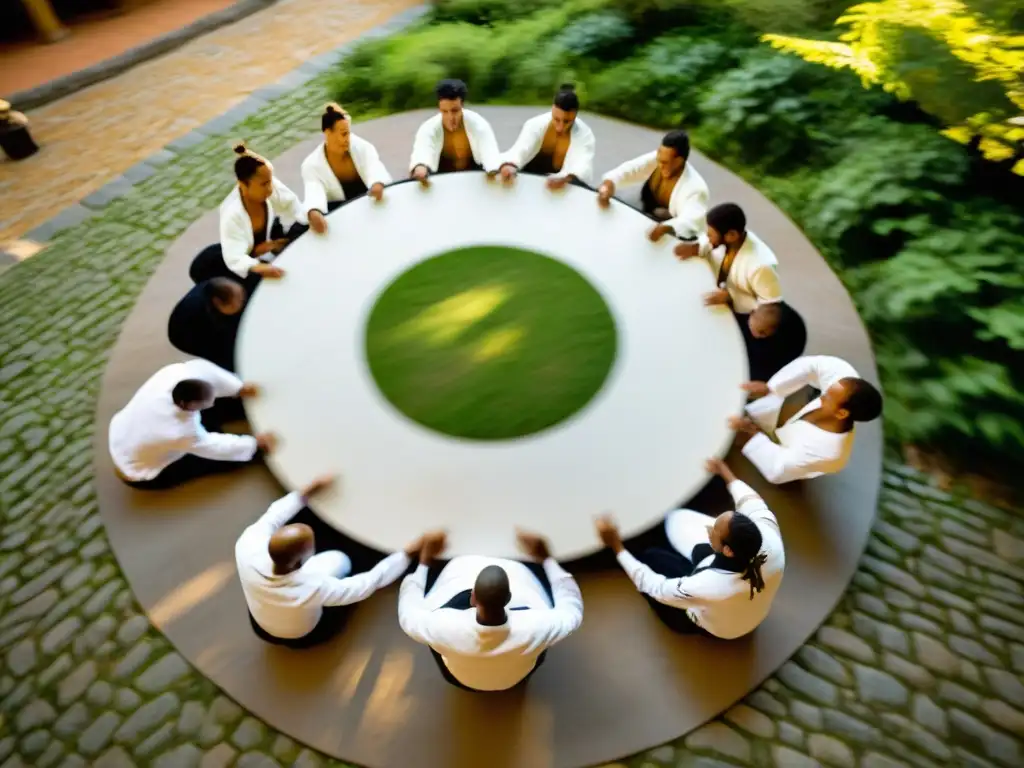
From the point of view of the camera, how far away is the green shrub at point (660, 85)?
19.0 feet

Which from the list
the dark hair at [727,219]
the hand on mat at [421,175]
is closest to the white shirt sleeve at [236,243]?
the hand on mat at [421,175]

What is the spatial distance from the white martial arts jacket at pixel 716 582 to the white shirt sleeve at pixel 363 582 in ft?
3.39

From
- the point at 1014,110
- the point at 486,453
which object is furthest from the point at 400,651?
the point at 1014,110

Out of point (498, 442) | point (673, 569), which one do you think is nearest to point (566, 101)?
point (498, 442)

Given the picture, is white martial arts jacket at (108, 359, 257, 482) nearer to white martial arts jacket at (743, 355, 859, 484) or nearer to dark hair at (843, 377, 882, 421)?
white martial arts jacket at (743, 355, 859, 484)

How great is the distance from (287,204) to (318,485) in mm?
2120

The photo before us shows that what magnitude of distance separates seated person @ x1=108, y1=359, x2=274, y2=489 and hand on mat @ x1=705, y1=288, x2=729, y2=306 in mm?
2597

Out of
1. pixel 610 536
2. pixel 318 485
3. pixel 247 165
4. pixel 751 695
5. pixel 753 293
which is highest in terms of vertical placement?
pixel 247 165

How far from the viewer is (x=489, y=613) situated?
8.09 ft

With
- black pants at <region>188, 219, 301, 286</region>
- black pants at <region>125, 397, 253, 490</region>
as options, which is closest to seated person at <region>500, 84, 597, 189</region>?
black pants at <region>188, 219, 301, 286</region>

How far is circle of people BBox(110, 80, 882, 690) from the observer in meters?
2.69

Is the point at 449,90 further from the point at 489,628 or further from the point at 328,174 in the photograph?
the point at 489,628

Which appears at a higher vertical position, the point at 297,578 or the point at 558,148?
the point at 558,148

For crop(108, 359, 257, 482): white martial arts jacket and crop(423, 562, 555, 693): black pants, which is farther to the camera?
crop(108, 359, 257, 482): white martial arts jacket
